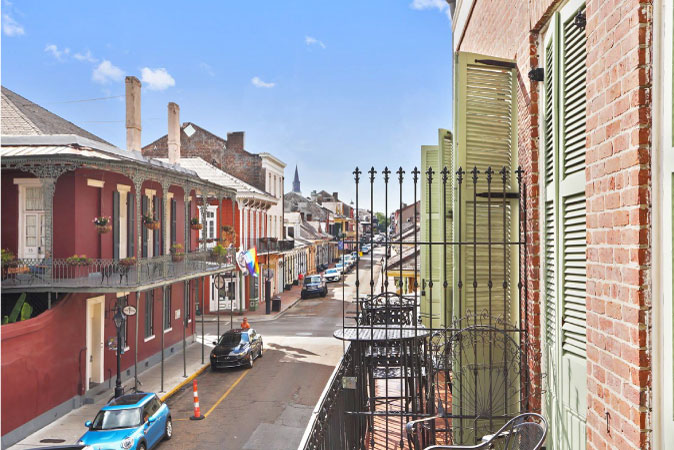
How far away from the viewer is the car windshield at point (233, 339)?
20109 millimetres

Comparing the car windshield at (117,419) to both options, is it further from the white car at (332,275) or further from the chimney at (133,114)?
the white car at (332,275)

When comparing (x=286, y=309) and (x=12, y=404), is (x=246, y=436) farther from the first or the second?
(x=286, y=309)

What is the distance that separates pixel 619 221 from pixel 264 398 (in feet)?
47.5

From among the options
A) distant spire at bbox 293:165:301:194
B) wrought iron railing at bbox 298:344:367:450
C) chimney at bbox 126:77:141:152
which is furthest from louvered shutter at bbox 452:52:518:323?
distant spire at bbox 293:165:301:194

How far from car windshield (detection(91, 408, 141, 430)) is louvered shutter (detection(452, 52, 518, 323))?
825cm

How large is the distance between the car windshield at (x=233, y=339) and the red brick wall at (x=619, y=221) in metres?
17.6

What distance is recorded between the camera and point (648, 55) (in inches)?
109

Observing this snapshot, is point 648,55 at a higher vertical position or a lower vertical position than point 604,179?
higher

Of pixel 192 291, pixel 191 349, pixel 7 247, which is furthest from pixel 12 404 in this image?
pixel 192 291

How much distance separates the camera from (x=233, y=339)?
2036 cm

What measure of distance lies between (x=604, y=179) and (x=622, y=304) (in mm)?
706

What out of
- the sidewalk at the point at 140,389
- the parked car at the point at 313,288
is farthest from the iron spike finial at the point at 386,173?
the parked car at the point at 313,288

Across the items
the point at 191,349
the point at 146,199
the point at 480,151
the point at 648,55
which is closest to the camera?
the point at 648,55

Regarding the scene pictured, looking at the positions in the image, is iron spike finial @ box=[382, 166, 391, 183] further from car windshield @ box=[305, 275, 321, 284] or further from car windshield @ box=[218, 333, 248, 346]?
car windshield @ box=[305, 275, 321, 284]
